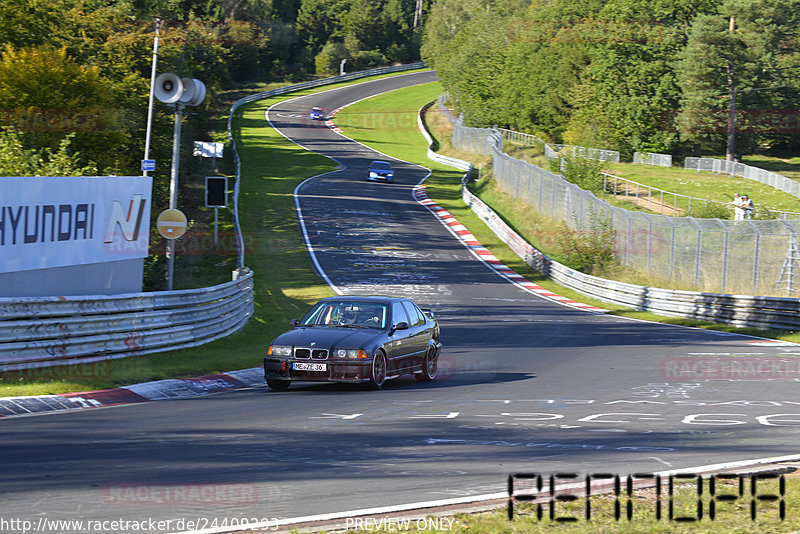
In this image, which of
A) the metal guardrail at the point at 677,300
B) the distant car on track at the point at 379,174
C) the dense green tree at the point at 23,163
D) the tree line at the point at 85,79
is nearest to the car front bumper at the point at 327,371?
the dense green tree at the point at 23,163

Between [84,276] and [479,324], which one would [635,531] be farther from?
[479,324]

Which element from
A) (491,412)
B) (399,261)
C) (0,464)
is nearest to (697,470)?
(491,412)

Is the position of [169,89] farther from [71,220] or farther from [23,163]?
[23,163]

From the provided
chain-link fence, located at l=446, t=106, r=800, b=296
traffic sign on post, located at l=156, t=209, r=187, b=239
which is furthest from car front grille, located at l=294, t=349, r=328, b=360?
chain-link fence, located at l=446, t=106, r=800, b=296

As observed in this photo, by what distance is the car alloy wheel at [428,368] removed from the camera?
15.1 meters

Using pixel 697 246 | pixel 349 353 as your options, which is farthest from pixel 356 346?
pixel 697 246

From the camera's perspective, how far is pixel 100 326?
48.2 ft

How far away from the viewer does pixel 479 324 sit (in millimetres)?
25312

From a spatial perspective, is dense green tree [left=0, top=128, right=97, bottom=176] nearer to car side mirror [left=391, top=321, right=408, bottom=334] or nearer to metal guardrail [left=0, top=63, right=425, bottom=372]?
metal guardrail [left=0, top=63, right=425, bottom=372]

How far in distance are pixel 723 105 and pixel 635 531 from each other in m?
78.9

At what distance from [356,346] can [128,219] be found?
728 centimetres

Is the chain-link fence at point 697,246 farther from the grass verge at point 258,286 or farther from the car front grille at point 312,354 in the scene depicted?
the car front grille at point 312,354

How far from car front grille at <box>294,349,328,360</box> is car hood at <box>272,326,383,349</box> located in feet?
0.25

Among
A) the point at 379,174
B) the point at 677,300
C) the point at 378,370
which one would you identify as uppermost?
the point at 379,174
